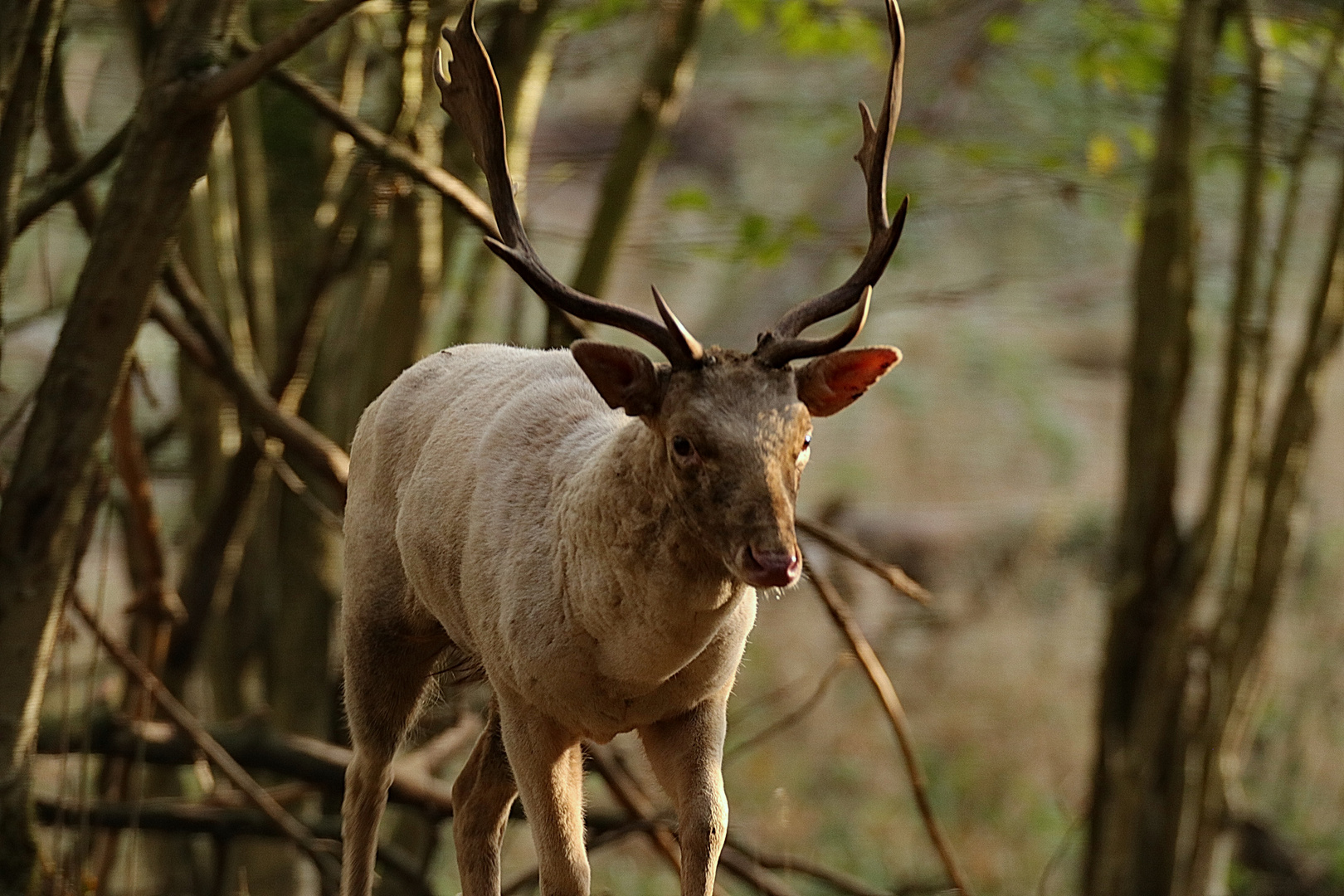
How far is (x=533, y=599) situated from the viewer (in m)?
3.49

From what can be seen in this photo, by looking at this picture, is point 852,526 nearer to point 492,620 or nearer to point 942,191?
point 942,191

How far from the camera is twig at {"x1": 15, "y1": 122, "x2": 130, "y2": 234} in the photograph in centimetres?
471

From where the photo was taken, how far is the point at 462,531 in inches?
147

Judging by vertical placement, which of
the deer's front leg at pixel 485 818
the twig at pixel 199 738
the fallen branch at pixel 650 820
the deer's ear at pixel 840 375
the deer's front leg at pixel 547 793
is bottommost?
the fallen branch at pixel 650 820

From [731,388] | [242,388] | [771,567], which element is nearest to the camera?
[771,567]

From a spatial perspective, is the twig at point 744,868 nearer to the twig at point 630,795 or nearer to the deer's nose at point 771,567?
the twig at point 630,795

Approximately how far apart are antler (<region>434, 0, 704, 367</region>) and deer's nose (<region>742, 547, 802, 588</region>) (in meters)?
0.47

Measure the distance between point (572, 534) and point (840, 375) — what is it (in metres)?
0.67

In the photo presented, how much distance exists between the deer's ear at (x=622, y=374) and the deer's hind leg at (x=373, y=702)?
107 centimetres

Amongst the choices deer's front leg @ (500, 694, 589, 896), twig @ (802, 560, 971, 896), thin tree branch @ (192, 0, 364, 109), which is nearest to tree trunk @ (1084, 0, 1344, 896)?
twig @ (802, 560, 971, 896)

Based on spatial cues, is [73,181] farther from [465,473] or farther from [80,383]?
[465,473]

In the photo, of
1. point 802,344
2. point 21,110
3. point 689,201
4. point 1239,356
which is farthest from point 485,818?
point 689,201

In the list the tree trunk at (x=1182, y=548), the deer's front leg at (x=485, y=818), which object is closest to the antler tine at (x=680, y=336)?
the deer's front leg at (x=485, y=818)

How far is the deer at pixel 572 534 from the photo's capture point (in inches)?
127
